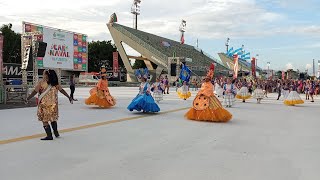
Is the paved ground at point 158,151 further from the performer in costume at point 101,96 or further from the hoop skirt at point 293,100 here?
the hoop skirt at point 293,100

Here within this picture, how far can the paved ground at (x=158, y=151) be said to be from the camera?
16.4ft

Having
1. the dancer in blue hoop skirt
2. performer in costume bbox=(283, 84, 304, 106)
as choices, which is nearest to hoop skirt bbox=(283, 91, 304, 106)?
performer in costume bbox=(283, 84, 304, 106)

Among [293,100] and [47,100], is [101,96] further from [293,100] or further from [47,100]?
[293,100]

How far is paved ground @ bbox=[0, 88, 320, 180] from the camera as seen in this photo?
5012mm

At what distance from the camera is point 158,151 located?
21.2 ft

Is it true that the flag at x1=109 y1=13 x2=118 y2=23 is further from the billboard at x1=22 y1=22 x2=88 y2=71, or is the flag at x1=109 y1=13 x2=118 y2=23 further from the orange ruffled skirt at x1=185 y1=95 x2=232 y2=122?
the orange ruffled skirt at x1=185 y1=95 x2=232 y2=122

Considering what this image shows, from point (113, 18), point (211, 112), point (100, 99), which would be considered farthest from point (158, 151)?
point (113, 18)

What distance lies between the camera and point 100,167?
5.23 metres

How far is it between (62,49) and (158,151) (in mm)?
36392

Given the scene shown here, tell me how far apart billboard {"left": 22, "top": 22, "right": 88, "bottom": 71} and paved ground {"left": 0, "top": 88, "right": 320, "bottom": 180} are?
29.7 meters

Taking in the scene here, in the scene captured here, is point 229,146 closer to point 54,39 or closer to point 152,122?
point 152,122

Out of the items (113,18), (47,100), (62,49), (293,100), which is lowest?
(293,100)

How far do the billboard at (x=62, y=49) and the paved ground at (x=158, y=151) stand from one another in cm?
2967

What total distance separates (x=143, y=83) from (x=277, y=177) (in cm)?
838
